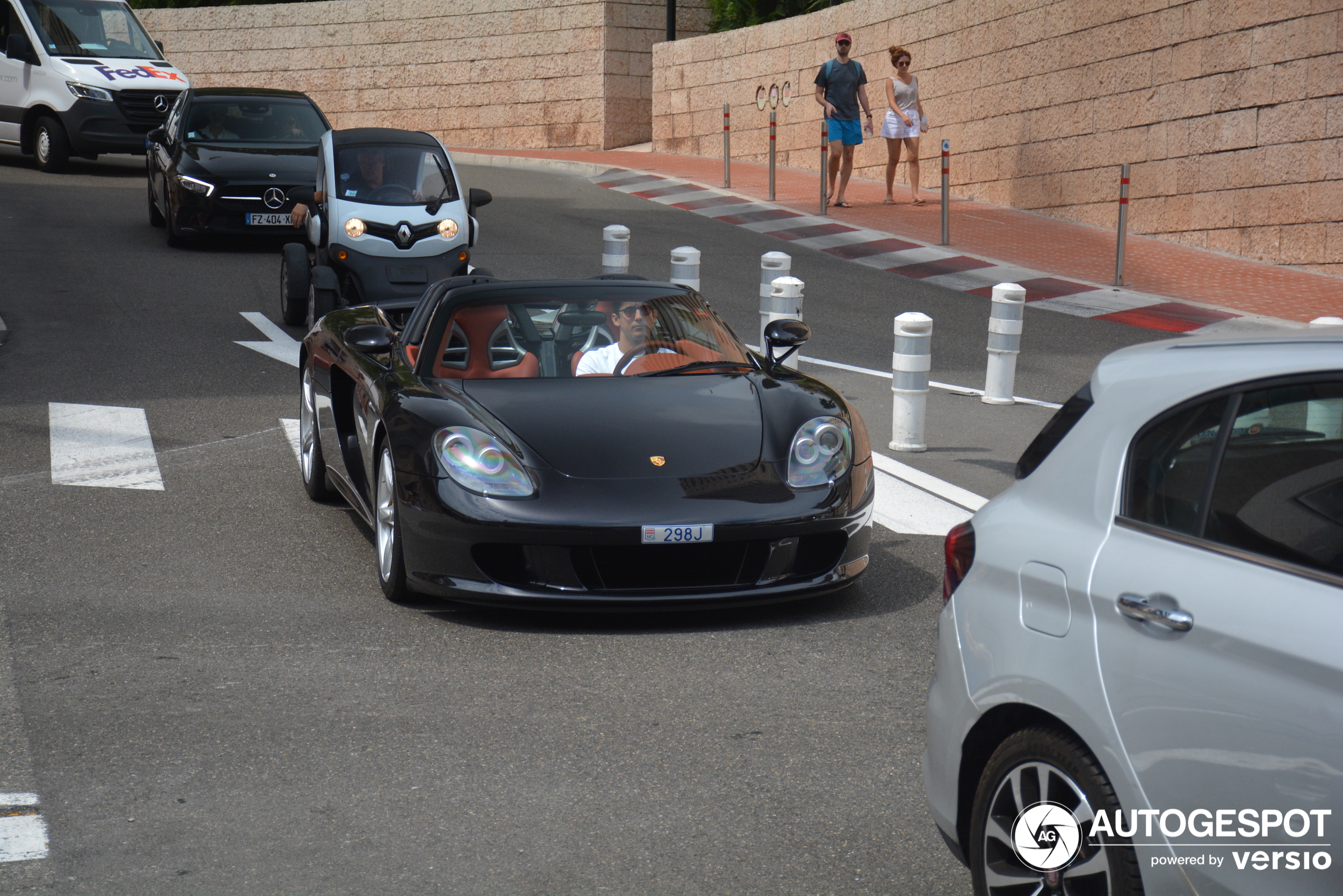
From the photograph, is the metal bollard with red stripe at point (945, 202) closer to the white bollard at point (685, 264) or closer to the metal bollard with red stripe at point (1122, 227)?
the metal bollard with red stripe at point (1122, 227)

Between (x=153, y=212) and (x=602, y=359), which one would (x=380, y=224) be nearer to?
(x=153, y=212)

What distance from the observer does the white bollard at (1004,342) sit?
950cm

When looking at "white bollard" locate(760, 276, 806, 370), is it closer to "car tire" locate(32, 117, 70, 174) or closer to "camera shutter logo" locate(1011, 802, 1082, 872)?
"camera shutter logo" locate(1011, 802, 1082, 872)

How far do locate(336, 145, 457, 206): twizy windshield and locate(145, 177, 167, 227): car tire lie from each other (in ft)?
15.6

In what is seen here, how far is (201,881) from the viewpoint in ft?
11.1

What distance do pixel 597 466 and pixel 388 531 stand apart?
95 centimetres

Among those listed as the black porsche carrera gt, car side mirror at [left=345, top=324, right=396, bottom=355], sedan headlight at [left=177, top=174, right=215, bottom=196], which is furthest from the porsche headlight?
sedan headlight at [left=177, top=174, right=215, bottom=196]

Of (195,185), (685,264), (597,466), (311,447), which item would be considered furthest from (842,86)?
(597,466)

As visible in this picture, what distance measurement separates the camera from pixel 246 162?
16.5 m

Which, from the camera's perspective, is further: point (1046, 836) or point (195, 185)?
point (195, 185)

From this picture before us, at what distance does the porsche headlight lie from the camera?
5.52 metres

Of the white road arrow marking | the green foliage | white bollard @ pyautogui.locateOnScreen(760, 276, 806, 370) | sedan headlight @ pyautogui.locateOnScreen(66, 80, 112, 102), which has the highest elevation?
the green foliage

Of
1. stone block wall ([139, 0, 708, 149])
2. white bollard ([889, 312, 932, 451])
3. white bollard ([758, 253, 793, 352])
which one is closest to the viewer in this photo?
white bollard ([889, 312, 932, 451])

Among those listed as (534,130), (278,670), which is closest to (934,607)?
(278,670)
